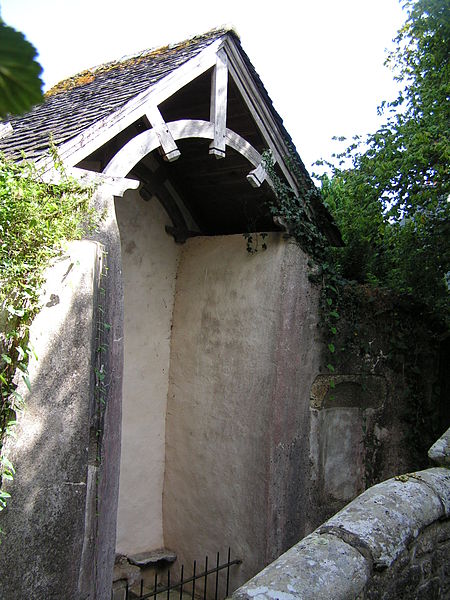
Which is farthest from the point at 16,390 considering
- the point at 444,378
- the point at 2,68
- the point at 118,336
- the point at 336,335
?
the point at 444,378

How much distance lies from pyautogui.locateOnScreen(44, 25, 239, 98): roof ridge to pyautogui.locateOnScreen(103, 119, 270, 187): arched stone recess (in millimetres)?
787

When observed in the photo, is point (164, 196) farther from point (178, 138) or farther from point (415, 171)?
point (415, 171)

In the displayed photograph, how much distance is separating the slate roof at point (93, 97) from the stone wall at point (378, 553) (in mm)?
2896

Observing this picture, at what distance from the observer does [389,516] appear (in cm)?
278

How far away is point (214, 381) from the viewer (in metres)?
6.22

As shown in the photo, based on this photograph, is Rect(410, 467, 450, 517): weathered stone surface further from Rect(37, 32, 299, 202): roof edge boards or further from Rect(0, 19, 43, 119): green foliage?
Rect(0, 19, 43, 119): green foliage

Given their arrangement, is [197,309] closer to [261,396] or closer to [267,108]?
[261,396]

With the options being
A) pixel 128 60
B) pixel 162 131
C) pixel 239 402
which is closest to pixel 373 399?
pixel 239 402

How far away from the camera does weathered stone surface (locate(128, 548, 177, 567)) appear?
6.05m

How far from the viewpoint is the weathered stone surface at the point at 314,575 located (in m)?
2.18

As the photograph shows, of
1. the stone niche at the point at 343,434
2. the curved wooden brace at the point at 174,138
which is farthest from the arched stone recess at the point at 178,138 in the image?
the stone niche at the point at 343,434

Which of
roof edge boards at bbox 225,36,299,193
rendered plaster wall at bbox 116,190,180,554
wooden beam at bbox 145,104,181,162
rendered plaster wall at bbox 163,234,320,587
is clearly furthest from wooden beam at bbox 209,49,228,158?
rendered plaster wall at bbox 116,190,180,554

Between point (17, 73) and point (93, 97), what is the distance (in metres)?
4.93

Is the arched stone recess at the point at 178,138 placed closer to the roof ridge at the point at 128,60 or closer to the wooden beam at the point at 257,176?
the wooden beam at the point at 257,176
